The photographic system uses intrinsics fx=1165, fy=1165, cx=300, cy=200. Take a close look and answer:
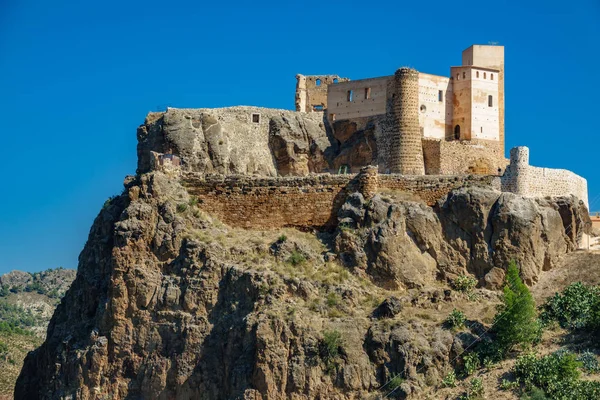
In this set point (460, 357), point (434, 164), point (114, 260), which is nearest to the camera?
point (460, 357)

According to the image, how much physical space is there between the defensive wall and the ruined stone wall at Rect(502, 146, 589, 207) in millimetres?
988

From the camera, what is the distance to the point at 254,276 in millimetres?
48250

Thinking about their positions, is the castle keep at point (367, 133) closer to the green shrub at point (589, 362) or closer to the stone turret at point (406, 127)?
the stone turret at point (406, 127)

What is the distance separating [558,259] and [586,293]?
11.0ft

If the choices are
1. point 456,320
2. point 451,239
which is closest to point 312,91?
point 451,239

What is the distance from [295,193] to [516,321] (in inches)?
491

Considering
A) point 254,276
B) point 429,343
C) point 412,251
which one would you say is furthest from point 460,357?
point 254,276

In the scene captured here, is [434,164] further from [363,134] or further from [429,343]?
[429,343]

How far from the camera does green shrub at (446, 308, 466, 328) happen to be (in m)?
47.1

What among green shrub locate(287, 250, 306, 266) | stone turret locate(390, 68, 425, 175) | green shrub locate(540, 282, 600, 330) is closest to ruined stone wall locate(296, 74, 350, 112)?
stone turret locate(390, 68, 425, 175)

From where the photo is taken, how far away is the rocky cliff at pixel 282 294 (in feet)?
150

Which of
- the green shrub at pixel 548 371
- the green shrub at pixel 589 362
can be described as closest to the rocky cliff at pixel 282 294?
the green shrub at pixel 548 371

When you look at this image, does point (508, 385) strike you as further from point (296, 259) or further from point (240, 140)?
point (240, 140)

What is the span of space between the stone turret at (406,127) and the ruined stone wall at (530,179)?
5.95 metres
